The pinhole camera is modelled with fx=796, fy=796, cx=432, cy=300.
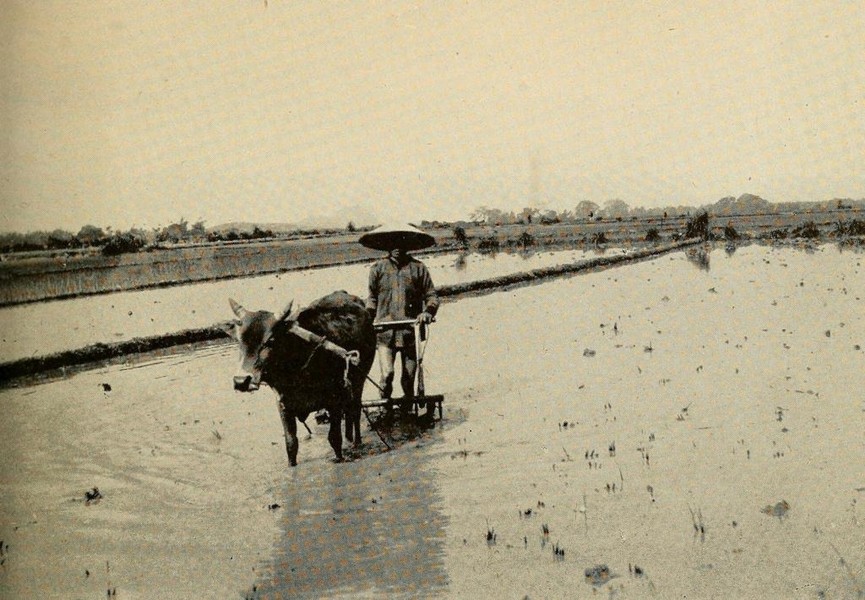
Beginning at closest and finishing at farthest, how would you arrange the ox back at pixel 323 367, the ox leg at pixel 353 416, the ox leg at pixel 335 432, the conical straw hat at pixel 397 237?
1. the ox back at pixel 323 367
2. the ox leg at pixel 335 432
3. the ox leg at pixel 353 416
4. the conical straw hat at pixel 397 237

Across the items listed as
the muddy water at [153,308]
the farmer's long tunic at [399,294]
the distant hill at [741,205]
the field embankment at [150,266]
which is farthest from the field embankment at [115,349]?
the distant hill at [741,205]

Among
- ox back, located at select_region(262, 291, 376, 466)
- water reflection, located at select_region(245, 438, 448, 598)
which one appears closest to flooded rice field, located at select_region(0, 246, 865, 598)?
water reflection, located at select_region(245, 438, 448, 598)

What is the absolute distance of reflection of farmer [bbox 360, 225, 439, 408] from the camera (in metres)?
7.61

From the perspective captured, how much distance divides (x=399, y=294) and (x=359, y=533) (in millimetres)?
3120

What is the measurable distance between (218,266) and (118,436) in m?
20.1

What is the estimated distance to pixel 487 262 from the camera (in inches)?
1193

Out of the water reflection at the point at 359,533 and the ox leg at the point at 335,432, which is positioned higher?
the ox leg at the point at 335,432

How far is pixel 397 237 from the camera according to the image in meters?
7.57

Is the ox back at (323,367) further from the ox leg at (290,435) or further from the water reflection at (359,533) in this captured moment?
the water reflection at (359,533)

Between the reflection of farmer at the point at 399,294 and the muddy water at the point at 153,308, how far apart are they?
591 centimetres

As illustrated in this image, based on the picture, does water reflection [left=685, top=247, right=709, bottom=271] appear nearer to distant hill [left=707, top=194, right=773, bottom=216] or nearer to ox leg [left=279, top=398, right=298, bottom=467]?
ox leg [left=279, top=398, right=298, bottom=467]

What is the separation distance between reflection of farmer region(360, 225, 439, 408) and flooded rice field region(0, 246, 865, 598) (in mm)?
621

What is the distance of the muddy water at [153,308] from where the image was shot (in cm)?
1300

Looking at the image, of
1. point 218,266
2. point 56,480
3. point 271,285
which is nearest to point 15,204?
point 56,480
